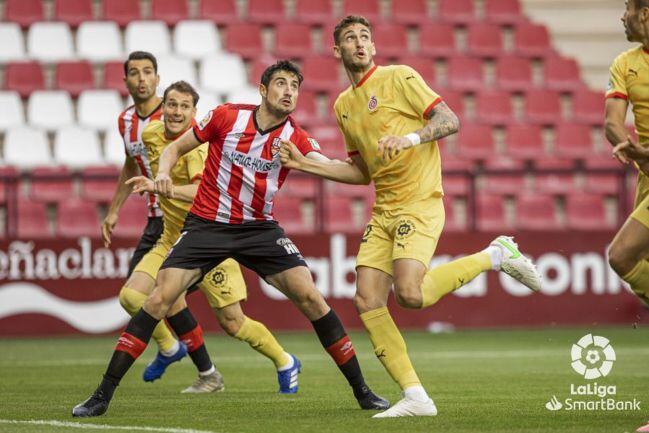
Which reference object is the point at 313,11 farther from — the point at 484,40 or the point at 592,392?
the point at 592,392

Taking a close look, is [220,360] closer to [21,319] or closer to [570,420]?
[21,319]

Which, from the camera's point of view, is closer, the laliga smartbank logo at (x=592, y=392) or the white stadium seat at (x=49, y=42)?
the laliga smartbank logo at (x=592, y=392)

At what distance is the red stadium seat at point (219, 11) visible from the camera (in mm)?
19875

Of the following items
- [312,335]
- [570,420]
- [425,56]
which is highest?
[425,56]

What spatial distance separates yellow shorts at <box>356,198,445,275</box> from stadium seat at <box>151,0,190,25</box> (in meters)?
12.9

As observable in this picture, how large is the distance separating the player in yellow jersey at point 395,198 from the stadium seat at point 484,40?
1269 centimetres

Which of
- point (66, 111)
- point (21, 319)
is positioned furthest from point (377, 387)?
point (66, 111)

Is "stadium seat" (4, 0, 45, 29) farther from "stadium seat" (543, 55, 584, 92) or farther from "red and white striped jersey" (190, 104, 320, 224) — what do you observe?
"red and white striped jersey" (190, 104, 320, 224)

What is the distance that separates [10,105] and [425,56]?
258 inches

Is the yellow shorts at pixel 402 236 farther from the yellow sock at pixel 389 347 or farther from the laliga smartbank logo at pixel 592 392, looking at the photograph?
the laliga smartbank logo at pixel 592 392

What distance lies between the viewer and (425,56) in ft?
64.6

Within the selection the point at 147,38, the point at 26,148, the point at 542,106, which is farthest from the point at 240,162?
the point at 542,106

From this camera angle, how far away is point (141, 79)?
9.71m

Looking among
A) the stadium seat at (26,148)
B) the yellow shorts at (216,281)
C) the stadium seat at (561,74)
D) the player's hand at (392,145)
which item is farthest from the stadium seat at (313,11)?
the player's hand at (392,145)
